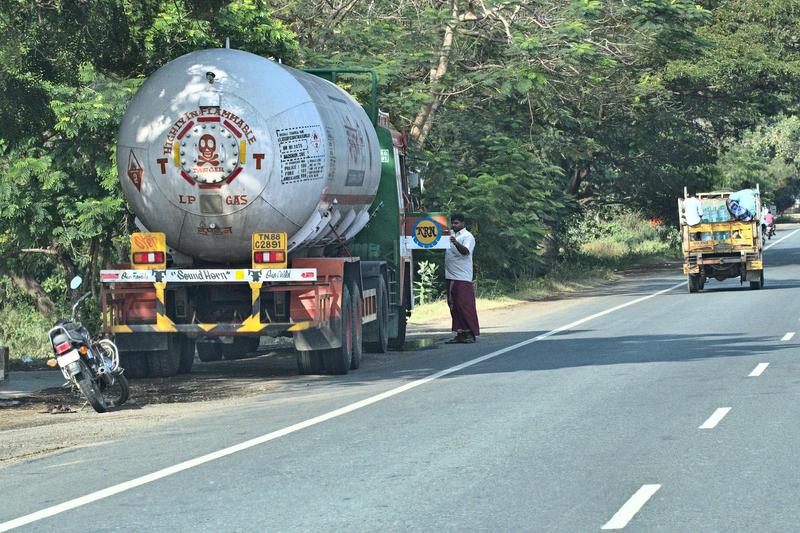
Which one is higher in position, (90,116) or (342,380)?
(90,116)

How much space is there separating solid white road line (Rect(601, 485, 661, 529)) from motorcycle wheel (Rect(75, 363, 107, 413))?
6557 mm

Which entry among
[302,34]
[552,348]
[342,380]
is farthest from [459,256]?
[302,34]

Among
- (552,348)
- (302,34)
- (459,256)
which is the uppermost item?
(302,34)

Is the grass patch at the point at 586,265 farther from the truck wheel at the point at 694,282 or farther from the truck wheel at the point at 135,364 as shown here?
the truck wheel at the point at 135,364

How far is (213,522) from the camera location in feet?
26.8

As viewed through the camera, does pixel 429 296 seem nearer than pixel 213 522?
No

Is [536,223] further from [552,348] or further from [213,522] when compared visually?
[213,522]

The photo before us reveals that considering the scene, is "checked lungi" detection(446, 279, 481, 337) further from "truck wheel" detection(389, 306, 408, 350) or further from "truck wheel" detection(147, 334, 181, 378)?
"truck wheel" detection(147, 334, 181, 378)

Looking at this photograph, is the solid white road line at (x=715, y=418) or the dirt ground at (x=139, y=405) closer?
the solid white road line at (x=715, y=418)

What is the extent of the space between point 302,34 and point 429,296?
698 cm

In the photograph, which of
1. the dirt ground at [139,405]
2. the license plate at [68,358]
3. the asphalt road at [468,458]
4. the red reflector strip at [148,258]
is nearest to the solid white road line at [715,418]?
the asphalt road at [468,458]

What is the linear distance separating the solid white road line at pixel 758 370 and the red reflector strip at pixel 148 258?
6.80 m

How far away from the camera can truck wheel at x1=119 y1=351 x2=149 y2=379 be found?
17.5 m

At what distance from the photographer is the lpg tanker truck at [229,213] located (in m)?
16.1
